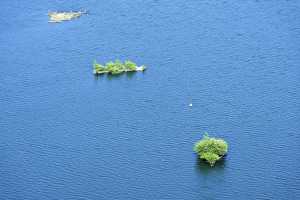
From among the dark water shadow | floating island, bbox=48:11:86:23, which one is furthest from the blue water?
floating island, bbox=48:11:86:23

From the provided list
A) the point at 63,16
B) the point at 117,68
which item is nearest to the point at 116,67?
the point at 117,68

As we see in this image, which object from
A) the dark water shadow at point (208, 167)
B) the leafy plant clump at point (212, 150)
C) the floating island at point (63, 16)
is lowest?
the dark water shadow at point (208, 167)

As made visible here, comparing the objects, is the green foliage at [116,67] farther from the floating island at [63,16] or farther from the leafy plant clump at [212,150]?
the leafy plant clump at [212,150]

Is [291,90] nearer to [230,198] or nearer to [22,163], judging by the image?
[230,198]

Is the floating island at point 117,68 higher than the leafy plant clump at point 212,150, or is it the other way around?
the floating island at point 117,68

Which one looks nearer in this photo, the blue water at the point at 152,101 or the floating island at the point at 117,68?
the blue water at the point at 152,101

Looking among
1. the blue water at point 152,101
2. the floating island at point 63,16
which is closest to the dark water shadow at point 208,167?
the blue water at point 152,101

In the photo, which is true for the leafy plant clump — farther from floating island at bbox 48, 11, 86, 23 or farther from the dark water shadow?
floating island at bbox 48, 11, 86, 23
